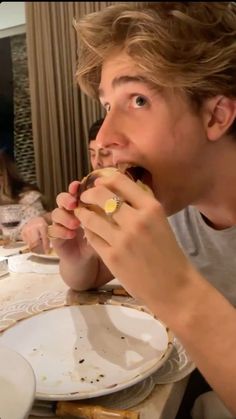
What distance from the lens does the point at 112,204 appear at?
20.9 inches

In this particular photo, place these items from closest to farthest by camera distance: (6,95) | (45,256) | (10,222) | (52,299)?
(6,95) → (52,299) → (45,256) → (10,222)

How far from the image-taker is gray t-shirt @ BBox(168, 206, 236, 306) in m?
0.94

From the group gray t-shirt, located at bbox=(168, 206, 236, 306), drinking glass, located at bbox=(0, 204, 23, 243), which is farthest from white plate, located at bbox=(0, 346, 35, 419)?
drinking glass, located at bbox=(0, 204, 23, 243)

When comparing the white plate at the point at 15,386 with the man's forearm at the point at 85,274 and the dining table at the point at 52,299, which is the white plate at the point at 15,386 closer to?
the dining table at the point at 52,299

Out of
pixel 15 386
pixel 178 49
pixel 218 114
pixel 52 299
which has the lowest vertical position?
pixel 52 299

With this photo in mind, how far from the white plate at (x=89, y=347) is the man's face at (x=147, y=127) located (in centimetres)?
27

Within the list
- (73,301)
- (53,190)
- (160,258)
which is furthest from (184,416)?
(53,190)

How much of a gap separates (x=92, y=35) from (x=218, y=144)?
335mm

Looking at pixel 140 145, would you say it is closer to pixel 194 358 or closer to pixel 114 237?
pixel 114 237

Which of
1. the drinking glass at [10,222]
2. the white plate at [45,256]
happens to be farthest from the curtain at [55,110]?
the drinking glass at [10,222]

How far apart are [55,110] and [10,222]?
117 cm

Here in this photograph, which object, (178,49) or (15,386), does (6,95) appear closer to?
(15,386)

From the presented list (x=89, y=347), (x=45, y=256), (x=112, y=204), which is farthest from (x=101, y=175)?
(x=45, y=256)

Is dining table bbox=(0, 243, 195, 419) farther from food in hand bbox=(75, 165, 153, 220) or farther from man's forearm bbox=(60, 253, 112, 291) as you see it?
food in hand bbox=(75, 165, 153, 220)
